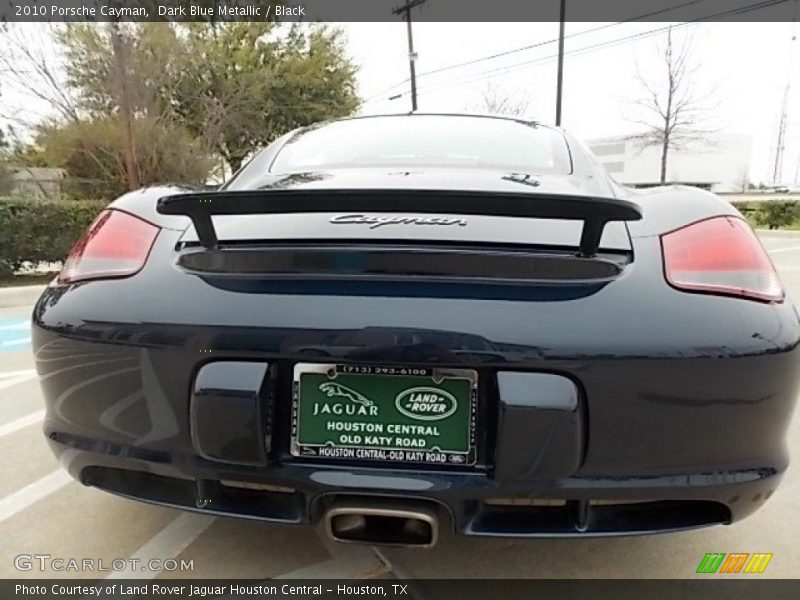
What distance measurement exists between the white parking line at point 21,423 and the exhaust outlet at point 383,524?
6.48ft

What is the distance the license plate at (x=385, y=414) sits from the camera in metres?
1.13

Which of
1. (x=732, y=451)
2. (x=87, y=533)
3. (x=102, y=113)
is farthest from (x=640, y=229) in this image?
(x=102, y=113)

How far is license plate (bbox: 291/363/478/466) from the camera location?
1132 millimetres

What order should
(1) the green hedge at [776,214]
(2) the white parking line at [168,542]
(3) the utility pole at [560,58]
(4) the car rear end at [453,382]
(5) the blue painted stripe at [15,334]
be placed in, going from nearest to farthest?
1. (4) the car rear end at [453,382]
2. (2) the white parking line at [168,542]
3. (5) the blue painted stripe at [15,334]
4. (3) the utility pole at [560,58]
5. (1) the green hedge at [776,214]

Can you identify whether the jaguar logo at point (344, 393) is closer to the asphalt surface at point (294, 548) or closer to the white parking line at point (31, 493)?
the asphalt surface at point (294, 548)

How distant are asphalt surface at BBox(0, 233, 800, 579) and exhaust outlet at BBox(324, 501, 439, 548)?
29cm

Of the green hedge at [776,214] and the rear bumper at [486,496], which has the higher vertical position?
the rear bumper at [486,496]

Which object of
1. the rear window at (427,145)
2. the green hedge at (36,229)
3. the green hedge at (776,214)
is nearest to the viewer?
the rear window at (427,145)

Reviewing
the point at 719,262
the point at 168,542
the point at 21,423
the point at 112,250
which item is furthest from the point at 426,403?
the point at 21,423

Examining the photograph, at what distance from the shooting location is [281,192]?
3.92 feet

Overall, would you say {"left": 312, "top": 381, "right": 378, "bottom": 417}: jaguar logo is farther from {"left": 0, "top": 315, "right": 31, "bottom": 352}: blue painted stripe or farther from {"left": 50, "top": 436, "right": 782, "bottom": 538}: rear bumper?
{"left": 0, "top": 315, "right": 31, "bottom": 352}: blue painted stripe

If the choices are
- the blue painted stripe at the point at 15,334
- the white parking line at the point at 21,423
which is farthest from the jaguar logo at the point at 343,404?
the blue painted stripe at the point at 15,334

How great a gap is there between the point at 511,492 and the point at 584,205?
1.95ft

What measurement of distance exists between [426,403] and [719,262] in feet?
2.33
